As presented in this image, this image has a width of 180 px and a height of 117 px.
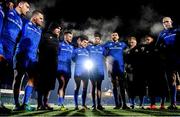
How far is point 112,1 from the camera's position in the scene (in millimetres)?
13914

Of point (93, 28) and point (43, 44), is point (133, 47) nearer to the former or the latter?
point (43, 44)

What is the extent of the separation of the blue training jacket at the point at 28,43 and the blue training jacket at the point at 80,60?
190 centimetres

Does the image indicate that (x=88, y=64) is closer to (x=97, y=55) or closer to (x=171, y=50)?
(x=97, y=55)

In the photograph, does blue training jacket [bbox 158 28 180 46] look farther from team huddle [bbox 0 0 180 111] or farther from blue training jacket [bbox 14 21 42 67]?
blue training jacket [bbox 14 21 42 67]

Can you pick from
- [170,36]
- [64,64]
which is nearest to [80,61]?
[64,64]

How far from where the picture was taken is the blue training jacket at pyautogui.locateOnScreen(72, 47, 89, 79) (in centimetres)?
731

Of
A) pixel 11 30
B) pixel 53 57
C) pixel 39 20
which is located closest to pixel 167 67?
pixel 53 57

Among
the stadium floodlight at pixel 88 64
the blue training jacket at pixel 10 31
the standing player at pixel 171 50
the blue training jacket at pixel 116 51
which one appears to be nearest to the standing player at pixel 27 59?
the blue training jacket at pixel 10 31

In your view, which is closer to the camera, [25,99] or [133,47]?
[25,99]

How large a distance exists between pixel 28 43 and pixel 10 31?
26.6 inches

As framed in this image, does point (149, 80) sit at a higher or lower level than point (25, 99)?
higher

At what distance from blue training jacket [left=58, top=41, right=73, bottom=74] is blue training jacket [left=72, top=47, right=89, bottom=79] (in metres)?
0.28

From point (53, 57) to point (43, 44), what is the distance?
0.41 meters

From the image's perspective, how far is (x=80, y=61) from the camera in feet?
24.6
